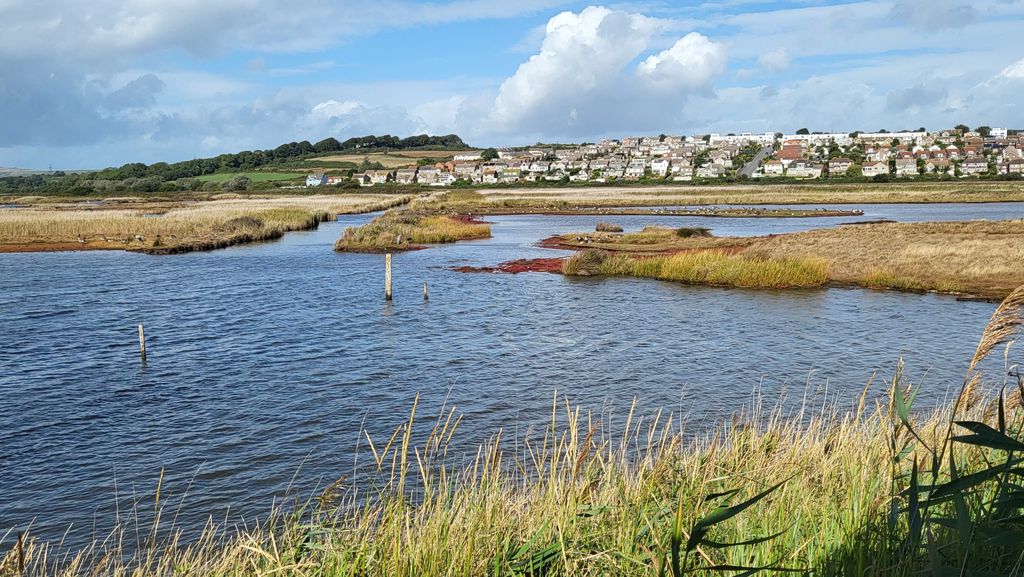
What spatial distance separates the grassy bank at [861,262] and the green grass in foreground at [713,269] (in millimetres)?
38

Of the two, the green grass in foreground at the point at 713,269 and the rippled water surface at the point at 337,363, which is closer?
the rippled water surface at the point at 337,363

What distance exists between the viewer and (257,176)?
16362cm

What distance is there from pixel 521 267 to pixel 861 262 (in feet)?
50.2

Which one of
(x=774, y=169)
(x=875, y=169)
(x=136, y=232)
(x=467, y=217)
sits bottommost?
(x=467, y=217)

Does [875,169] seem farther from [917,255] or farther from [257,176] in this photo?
[917,255]

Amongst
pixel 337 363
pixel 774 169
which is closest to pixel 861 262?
pixel 337 363

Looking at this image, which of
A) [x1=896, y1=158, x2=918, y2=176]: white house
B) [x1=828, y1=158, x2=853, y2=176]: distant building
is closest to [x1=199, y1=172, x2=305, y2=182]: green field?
[x1=828, y1=158, x2=853, y2=176]: distant building

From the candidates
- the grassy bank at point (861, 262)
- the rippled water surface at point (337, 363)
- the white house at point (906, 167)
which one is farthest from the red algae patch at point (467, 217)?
the white house at point (906, 167)

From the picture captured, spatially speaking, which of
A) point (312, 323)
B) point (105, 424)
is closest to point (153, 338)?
point (312, 323)

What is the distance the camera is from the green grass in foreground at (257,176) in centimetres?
15850

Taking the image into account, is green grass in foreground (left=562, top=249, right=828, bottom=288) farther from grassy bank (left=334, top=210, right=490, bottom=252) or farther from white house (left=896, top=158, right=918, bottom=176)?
white house (left=896, top=158, right=918, bottom=176)

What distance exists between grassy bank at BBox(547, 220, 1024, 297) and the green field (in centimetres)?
13348

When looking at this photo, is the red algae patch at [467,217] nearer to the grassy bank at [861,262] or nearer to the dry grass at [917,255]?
the grassy bank at [861,262]

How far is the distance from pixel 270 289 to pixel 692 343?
62.0 feet
